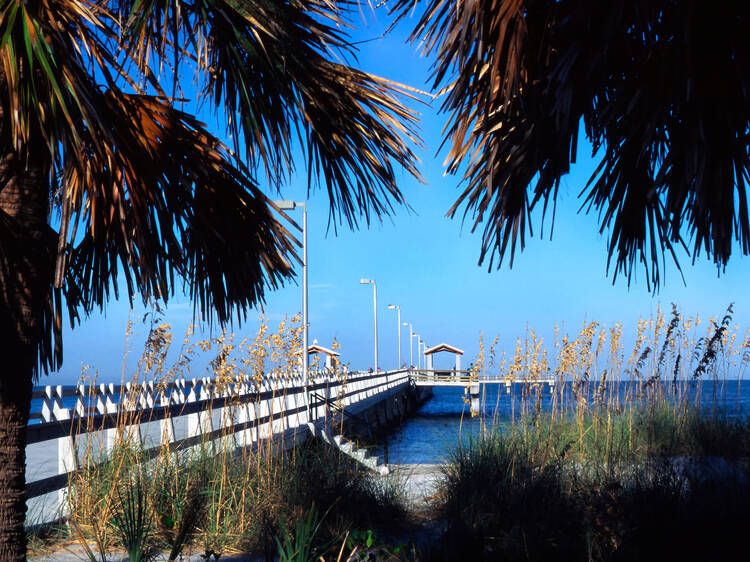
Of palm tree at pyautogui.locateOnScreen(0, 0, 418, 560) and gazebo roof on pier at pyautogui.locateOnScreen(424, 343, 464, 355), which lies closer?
palm tree at pyautogui.locateOnScreen(0, 0, 418, 560)

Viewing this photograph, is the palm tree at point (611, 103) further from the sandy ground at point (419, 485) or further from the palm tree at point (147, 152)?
the sandy ground at point (419, 485)

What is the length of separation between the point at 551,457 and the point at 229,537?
9.88 ft

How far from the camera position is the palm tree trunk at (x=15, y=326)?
3.28 m

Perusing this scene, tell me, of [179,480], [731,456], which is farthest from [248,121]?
[731,456]

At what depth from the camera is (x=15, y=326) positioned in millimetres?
3275

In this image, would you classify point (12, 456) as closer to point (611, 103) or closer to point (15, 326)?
point (15, 326)

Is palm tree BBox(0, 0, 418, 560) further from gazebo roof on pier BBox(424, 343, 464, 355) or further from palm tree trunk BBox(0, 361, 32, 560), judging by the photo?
gazebo roof on pier BBox(424, 343, 464, 355)

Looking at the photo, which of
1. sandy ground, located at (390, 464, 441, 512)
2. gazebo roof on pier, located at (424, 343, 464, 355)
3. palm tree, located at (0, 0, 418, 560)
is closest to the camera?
palm tree, located at (0, 0, 418, 560)

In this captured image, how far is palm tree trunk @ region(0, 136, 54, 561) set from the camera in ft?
10.7

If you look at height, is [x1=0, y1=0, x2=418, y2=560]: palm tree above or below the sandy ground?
above

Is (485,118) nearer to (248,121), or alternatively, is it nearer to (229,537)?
(248,121)

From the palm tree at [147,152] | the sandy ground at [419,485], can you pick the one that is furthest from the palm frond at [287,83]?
the sandy ground at [419,485]

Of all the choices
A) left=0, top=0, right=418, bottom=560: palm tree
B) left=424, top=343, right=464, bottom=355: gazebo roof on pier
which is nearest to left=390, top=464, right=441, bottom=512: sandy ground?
left=0, top=0, right=418, bottom=560: palm tree

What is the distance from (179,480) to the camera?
540 cm
